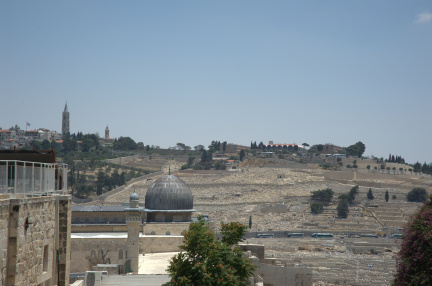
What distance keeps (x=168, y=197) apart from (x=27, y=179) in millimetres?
29419

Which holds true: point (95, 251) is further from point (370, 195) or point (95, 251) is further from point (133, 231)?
point (370, 195)

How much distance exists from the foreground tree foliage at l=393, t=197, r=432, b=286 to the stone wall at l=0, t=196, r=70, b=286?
9.27 m

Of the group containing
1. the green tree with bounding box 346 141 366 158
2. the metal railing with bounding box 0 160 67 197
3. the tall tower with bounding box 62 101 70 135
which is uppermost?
the tall tower with bounding box 62 101 70 135

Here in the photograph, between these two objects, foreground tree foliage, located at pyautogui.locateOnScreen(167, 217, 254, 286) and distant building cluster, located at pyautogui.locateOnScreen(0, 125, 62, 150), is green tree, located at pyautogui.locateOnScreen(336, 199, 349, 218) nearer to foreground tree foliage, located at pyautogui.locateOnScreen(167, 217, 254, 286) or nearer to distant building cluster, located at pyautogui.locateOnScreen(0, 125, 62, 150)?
foreground tree foliage, located at pyautogui.locateOnScreen(167, 217, 254, 286)

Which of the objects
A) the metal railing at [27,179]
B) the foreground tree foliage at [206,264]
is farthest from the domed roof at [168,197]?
the metal railing at [27,179]

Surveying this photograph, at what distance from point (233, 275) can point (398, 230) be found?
72.3 metres

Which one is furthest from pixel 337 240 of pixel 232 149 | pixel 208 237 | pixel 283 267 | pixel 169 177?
pixel 232 149

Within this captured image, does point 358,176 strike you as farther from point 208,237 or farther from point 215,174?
point 208,237

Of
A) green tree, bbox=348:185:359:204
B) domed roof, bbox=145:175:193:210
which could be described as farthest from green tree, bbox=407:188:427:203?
domed roof, bbox=145:175:193:210

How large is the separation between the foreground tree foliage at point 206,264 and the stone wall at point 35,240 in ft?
17.8

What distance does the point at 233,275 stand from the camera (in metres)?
15.4

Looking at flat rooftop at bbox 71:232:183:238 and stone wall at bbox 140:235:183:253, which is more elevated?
flat rooftop at bbox 71:232:183:238

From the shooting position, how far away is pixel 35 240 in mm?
8109

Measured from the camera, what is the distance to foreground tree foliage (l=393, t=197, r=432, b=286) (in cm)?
1503
